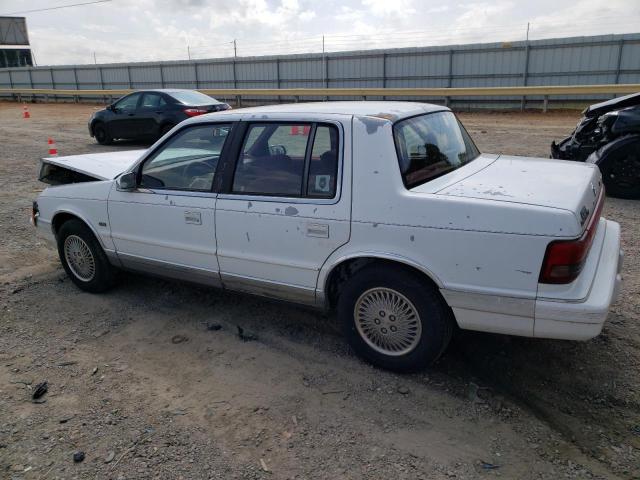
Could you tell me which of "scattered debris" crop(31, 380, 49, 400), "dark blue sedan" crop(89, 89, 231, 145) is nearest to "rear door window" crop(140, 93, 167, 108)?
"dark blue sedan" crop(89, 89, 231, 145)

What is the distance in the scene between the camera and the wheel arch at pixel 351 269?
3.10 meters

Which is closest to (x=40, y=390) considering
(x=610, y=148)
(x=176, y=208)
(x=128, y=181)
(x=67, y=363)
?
(x=67, y=363)

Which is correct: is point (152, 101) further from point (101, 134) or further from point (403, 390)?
point (403, 390)

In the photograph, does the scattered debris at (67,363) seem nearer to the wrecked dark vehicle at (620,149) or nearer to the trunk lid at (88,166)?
the trunk lid at (88,166)

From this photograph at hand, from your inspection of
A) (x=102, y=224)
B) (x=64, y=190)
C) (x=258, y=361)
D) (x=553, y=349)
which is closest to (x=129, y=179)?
(x=102, y=224)

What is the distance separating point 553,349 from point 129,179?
11.3 ft

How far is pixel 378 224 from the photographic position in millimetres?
3150

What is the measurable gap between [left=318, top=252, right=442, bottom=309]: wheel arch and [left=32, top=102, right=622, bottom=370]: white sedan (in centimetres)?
1

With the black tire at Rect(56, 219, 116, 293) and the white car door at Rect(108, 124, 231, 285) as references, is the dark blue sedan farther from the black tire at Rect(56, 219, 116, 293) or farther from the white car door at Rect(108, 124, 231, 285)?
the white car door at Rect(108, 124, 231, 285)

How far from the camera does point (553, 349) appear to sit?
145 inches

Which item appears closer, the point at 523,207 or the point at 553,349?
the point at 523,207

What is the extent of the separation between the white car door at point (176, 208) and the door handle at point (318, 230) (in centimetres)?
82

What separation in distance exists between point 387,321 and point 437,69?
22222 mm

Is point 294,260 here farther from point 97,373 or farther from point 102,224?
point 102,224
